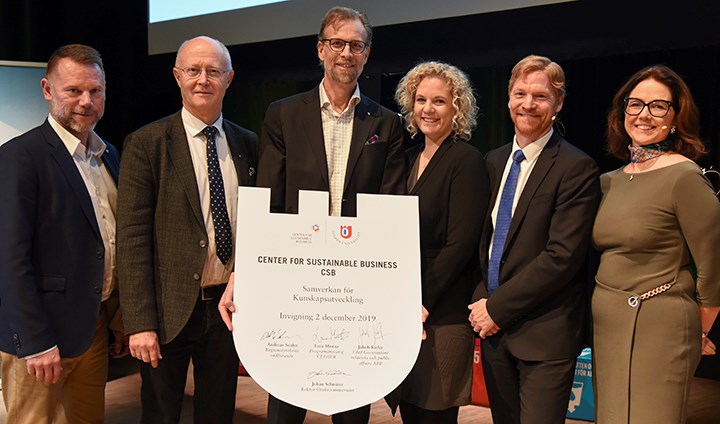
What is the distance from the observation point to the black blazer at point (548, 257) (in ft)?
8.31

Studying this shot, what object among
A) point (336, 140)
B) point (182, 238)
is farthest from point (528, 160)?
point (182, 238)

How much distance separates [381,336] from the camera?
243cm

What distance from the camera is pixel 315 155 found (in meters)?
2.60

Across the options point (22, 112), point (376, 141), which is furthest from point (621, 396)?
point (22, 112)

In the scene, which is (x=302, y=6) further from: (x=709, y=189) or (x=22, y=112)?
(x=709, y=189)

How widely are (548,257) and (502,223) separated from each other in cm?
21

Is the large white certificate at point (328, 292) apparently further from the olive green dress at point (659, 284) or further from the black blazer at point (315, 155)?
the olive green dress at point (659, 284)

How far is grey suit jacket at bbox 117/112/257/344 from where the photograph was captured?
2.60 m

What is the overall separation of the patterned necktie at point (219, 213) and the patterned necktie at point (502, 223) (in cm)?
94

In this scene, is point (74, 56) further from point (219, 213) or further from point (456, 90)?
point (456, 90)

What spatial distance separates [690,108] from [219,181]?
1659 millimetres
